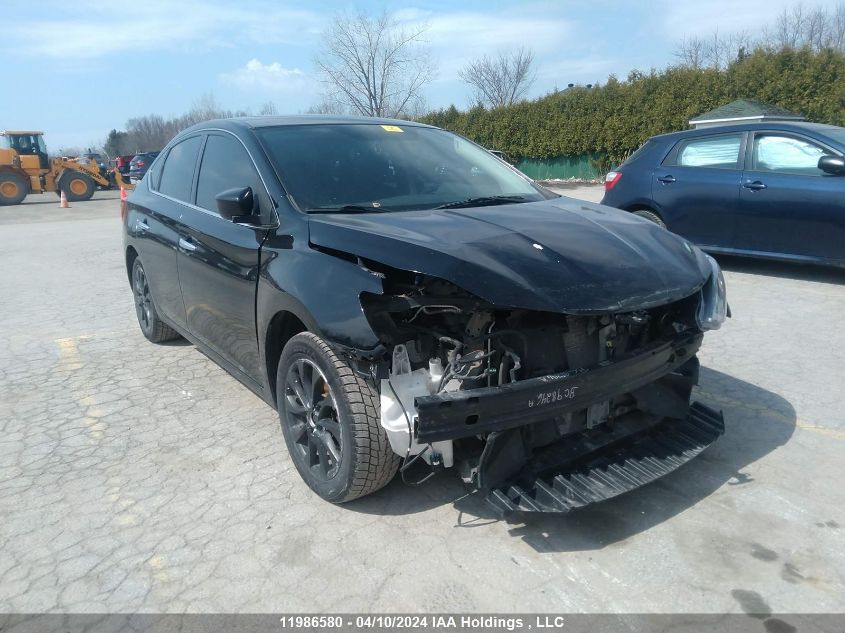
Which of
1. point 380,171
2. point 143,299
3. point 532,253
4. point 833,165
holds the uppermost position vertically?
point 380,171

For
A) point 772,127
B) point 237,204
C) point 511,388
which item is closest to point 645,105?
point 772,127

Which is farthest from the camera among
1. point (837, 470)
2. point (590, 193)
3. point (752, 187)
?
point (590, 193)

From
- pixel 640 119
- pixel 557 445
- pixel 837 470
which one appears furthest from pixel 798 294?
pixel 640 119

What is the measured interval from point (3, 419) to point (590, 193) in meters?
18.5

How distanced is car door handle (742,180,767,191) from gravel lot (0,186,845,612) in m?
2.97

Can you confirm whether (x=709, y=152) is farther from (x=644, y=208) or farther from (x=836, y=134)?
(x=836, y=134)

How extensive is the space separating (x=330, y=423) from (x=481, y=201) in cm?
146

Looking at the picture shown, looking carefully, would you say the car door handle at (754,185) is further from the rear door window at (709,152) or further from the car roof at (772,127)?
the car roof at (772,127)

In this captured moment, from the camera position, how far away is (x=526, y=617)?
2379mm

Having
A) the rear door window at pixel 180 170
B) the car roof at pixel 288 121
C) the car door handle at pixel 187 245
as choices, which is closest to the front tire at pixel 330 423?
the car door handle at pixel 187 245

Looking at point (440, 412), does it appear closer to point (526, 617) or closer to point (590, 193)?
point (526, 617)

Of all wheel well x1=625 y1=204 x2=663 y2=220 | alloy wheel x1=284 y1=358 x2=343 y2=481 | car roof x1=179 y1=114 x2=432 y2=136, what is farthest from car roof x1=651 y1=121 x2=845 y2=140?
alloy wheel x1=284 y1=358 x2=343 y2=481

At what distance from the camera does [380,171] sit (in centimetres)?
374

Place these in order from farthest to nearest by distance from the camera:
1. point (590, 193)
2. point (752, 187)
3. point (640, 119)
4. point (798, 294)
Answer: point (640, 119), point (590, 193), point (752, 187), point (798, 294)
